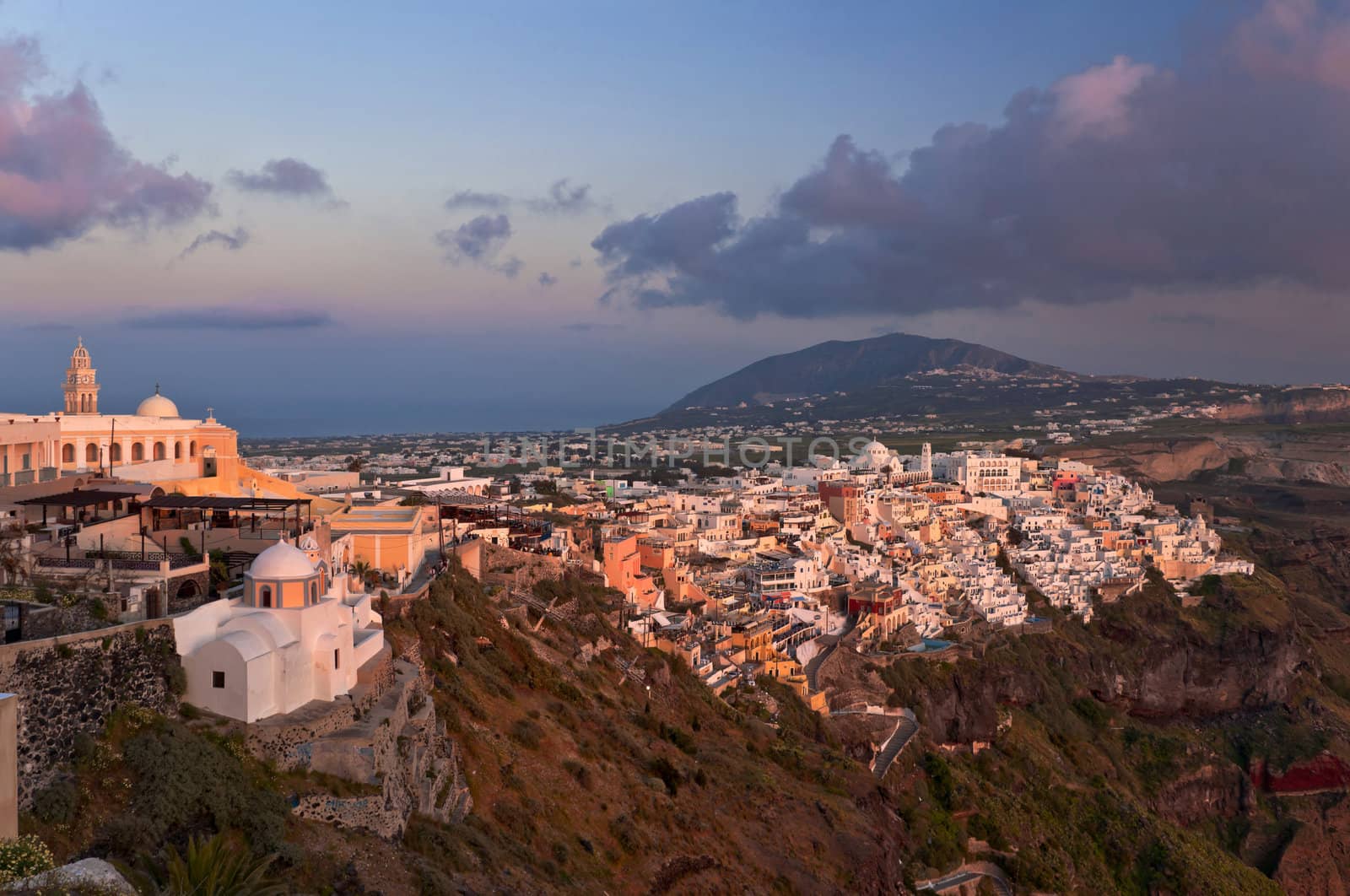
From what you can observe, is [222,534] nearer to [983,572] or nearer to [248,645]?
[248,645]

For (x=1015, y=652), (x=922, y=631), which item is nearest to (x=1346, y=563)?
(x=1015, y=652)

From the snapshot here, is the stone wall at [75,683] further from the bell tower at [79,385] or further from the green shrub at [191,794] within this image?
the bell tower at [79,385]

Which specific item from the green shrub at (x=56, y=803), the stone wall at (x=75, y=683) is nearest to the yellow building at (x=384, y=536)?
the stone wall at (x=75, y=683)

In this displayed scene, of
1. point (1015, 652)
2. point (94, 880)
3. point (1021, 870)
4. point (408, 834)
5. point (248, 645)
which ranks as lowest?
point (1021, 870)

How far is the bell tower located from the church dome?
4.07 feet

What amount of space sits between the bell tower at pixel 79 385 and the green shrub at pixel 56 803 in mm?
20884

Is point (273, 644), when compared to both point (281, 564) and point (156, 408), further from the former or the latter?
point (156, 408)

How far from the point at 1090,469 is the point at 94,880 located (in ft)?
261

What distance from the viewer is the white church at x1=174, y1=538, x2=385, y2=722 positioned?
1232 centimetres

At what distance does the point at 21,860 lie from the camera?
8.59m

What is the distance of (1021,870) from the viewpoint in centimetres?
2844

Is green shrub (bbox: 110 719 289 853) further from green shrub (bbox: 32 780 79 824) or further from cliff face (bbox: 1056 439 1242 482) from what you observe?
cliff face (bbox: 1056 439 1242 482)

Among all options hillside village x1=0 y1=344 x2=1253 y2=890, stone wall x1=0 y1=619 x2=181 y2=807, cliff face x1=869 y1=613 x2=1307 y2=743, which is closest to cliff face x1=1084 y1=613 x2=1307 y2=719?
cliff face x1=869 y1=613 x2=1307 y2=743

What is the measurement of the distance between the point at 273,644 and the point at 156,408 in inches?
736
